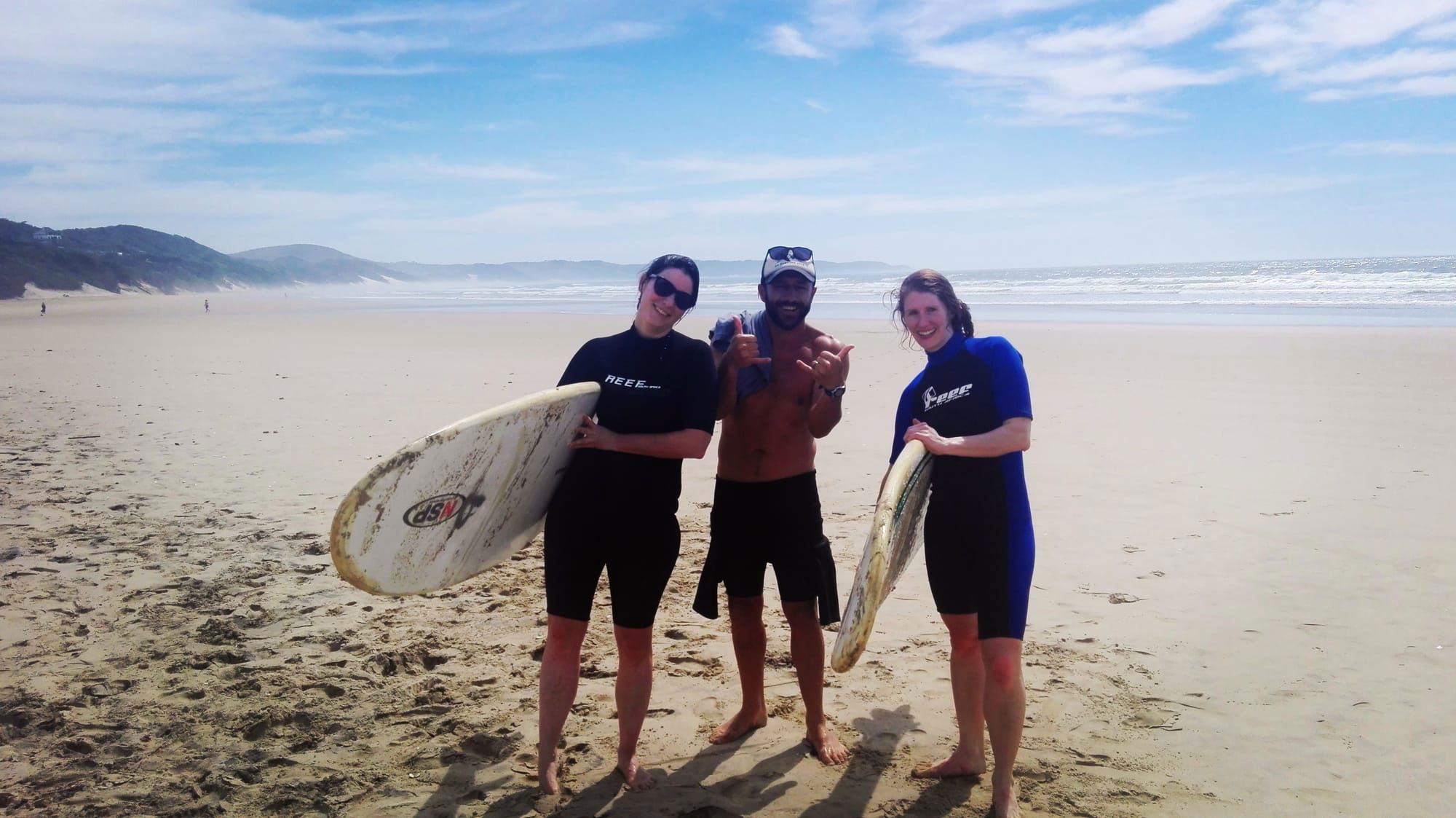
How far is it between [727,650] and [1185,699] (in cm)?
196

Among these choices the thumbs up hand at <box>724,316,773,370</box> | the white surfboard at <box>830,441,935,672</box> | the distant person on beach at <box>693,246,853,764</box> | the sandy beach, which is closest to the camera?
the white surfboard at <box>830,441,935,672</box>

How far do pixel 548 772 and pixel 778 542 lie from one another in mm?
1117

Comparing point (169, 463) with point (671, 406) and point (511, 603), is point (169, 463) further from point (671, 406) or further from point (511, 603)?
point (671, 406)

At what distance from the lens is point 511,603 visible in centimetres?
495

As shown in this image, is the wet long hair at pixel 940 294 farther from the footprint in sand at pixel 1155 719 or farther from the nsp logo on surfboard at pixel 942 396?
the footprint in sand at pixel 1155 719

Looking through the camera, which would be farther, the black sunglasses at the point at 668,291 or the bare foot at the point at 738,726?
the bare foot at the point at 738,726

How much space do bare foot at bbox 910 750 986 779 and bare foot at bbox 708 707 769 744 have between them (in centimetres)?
63

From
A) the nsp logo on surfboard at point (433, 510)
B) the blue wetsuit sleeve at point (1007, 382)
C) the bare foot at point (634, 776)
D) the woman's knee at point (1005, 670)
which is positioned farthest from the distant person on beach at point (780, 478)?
the nsp logo on surfboard at point (433, 510)

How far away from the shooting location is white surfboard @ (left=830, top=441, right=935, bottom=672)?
2762 mm

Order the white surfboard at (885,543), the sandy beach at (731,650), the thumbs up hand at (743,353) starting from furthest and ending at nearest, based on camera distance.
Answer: the thumbs up hand at (743,353), the sandy beach at (731,650), the white surfboard at (885,543)

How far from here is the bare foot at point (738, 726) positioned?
3.60 metres

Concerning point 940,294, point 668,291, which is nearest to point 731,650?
point 668,291

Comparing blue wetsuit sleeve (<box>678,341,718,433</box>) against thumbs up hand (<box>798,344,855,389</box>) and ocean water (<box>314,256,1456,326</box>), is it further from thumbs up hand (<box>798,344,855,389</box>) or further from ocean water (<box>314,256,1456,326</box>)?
ocean water (<box>314,256,1456,326</box>)

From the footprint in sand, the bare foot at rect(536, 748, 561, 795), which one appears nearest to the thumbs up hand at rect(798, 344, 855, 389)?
the bare foot at rect(536, 748, 561, 795)
